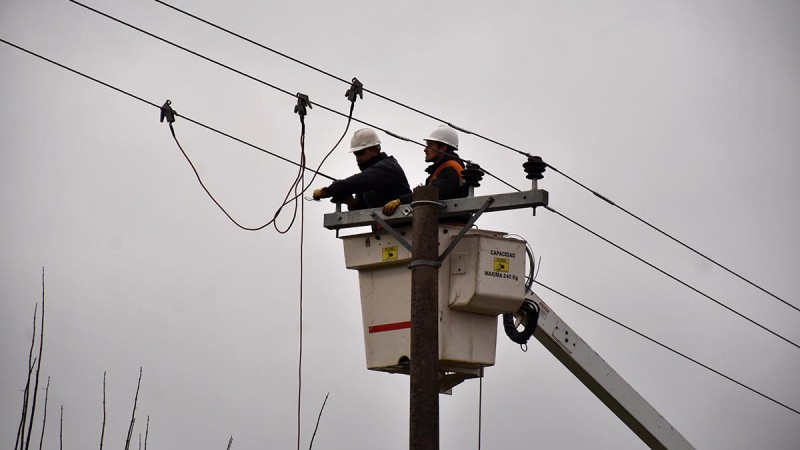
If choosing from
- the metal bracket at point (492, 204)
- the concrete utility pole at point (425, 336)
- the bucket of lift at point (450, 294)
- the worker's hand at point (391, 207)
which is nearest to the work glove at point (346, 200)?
the bucket of lift at point (450, 294)

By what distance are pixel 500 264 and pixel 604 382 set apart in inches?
132

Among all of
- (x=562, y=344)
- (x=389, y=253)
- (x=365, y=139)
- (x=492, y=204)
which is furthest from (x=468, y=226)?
(x=562, y=344)

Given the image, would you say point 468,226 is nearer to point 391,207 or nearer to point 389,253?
point 391,207

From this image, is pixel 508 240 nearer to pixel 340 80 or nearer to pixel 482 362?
pixel 482 362

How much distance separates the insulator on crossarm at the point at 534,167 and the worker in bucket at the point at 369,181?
1.23 meters

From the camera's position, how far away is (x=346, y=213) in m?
9.22

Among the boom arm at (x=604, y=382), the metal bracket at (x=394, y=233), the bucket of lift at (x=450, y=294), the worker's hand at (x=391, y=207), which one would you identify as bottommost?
the boom arm at (x=604, y=382)

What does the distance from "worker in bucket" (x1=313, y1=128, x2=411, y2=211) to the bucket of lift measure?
0.35 metres

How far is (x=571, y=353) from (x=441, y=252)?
313 centimetres

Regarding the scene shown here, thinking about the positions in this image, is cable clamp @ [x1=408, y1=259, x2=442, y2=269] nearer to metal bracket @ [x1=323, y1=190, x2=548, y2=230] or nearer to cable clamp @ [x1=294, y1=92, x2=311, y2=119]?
metal bracket @ [x1=323, y1=190, x2=548, y2=230]

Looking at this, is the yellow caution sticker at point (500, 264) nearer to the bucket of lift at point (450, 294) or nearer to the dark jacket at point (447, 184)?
the bucket of lift at point (450, 294)

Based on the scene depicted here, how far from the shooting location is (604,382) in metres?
12.0

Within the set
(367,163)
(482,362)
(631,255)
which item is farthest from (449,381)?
(631,255)

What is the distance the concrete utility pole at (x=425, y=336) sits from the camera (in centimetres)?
831
